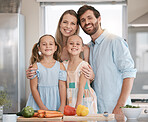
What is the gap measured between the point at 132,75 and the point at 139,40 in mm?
1877

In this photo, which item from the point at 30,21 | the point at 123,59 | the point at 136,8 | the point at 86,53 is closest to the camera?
the point at 123,59

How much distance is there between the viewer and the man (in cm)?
233

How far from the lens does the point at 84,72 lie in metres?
2.38

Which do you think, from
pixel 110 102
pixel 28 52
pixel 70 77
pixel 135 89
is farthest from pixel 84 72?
pixel 28 52

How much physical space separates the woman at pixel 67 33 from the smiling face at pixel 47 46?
15 centimetres

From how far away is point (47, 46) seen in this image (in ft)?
7.88

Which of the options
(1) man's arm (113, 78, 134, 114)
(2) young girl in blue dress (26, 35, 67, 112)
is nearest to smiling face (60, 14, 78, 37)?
(2) young girl in blue dress (26, 35, 67, 112)

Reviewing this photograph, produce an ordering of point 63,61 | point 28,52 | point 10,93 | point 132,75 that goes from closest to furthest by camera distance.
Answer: point 132,75
point 63,61
point 10,93
point 28,52

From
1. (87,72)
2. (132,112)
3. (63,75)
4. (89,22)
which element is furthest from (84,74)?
(132,112)

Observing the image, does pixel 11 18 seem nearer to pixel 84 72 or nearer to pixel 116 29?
pixel 116 29

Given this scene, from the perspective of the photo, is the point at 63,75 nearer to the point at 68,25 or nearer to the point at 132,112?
the point at 68,25

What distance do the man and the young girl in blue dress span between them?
299mm

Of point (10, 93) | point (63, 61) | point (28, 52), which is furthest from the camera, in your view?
point (28, 52)

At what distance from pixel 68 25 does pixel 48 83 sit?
524mm
